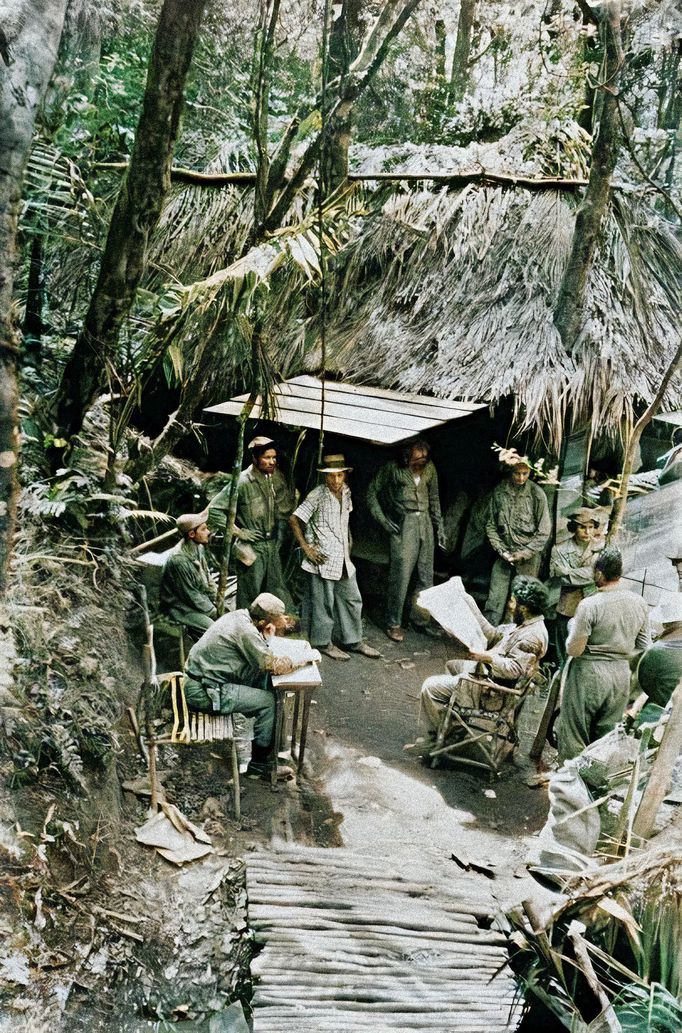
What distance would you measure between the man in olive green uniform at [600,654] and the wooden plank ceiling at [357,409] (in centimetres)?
84

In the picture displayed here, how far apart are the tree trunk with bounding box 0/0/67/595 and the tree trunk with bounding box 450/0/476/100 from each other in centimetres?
133

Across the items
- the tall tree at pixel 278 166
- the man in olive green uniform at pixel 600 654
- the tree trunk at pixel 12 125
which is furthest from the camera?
the man in olive green uniform at pixel 600 654

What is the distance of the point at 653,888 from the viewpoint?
337 cm

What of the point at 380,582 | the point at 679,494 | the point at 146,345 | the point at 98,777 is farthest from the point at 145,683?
the point at 679,494

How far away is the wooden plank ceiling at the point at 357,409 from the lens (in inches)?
132

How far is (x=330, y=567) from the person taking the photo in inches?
137

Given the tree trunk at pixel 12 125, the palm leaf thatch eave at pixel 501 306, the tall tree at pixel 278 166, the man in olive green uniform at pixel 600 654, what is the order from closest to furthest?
the tree trunk at pixel 12 125, the tall tree at pixel 278 166, the palm leaf thatch eave at pixel 501 306, the man in olive green uniform at pixel 600 654

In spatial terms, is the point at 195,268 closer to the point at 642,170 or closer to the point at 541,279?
the point at 541,279

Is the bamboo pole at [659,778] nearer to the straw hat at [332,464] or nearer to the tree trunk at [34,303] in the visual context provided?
the straw hat at [332,464]

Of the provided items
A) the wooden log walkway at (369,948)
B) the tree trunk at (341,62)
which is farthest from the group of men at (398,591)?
the tree trunk at (341,62)

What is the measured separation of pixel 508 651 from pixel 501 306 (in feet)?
4.16

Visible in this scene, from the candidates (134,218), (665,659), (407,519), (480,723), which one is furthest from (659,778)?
(134,218)

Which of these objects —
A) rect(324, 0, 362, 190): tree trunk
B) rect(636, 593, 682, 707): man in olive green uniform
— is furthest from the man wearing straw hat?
rect(636, 593, 682, 707): man in olive green uniform

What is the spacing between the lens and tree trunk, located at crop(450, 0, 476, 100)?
3.38 metres
